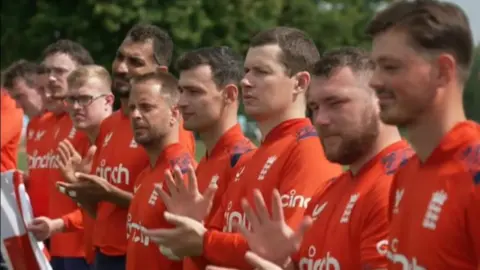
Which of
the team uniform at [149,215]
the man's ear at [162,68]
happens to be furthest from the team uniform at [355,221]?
the man's ear at [162,68]

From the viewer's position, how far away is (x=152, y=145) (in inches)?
255

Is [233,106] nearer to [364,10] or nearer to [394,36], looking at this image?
[394,36]

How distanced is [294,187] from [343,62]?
65 centimetres

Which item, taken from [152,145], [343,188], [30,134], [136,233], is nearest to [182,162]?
[152,145]

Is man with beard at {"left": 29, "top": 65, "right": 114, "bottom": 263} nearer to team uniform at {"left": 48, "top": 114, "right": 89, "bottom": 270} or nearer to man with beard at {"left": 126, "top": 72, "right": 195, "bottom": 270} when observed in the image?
team uniform at {"left": 48, "top": 114, "right": 89, "bottom": 270}

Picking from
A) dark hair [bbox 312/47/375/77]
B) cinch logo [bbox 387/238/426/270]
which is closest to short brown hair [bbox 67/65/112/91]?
dark hair [bbox 312/47/375/77]

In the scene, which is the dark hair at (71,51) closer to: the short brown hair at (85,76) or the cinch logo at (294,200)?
the short brown hair at (85,76)

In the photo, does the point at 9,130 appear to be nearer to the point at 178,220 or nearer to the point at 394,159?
the point at 178,220

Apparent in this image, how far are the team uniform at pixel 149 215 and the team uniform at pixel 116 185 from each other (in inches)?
14.6

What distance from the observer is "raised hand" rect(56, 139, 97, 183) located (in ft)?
23.8

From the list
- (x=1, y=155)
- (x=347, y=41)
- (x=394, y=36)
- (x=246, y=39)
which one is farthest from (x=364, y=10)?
(x=394, y=36)

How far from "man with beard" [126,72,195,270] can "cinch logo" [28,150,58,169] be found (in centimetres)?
219

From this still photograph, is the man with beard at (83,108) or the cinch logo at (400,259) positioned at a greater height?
the man with beard at (83,108)

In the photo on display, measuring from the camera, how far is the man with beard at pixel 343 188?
13.2 feet
